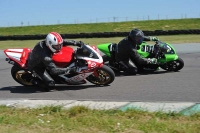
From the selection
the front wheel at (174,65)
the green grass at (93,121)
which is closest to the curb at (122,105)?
the green grass at (93,121)

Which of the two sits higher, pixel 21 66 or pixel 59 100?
pixel 21 66

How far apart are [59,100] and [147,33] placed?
21.9m

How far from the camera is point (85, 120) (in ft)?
20.1

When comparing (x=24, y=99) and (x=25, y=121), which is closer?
(x=25, y=121)

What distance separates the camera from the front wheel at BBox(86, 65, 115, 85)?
924cm

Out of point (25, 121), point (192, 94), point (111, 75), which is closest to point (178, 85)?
point (192, 94)

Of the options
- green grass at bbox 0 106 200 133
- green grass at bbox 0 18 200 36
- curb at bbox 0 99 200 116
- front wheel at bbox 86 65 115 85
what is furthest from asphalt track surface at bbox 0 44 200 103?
green grass at bbox 0 18 200 36

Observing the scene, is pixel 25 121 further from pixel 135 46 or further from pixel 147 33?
pixel 147 33

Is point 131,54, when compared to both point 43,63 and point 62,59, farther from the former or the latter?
point 43,63

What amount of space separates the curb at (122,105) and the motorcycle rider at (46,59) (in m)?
1.18

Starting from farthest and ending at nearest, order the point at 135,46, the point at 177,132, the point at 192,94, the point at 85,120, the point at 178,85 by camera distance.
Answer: the point at 135,46 < the point at 178,85 < the point at 192,94 < the point at 85,120 < the point at 177,132

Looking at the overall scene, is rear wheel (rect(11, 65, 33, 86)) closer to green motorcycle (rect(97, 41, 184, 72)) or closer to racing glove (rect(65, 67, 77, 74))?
racing glove (rect(65, 67, 77, 74))

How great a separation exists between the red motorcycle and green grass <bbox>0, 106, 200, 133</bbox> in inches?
90.8

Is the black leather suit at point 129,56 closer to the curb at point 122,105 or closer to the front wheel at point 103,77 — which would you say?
the front wheel at point 103,77
